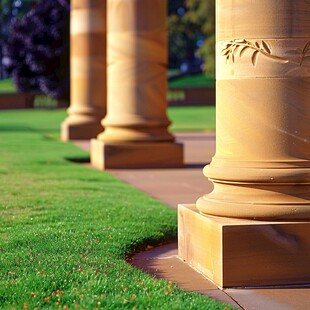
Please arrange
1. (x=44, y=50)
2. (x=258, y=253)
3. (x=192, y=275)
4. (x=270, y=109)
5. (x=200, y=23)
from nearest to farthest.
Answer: (x=258, y=253) < (x=270, y=109) < (x=192, y=275) < (x=44, y=50) < (x=200, y=23)

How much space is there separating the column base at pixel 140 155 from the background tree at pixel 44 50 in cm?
4509

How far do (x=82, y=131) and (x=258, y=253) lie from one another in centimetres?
2256

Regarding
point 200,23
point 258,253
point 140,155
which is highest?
point 200,23

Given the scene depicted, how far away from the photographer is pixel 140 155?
20.5 m

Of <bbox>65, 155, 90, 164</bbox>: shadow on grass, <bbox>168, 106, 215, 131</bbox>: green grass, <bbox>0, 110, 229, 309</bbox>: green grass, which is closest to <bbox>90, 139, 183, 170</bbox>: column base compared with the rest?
<bbox>65, 155, 90, 164</bbox>: shadow on grass

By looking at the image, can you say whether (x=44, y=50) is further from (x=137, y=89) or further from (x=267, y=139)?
(x=267, y=139)

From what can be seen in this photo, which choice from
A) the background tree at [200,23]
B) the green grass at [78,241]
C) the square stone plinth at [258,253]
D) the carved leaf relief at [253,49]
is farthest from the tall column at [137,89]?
the background tree at [200,23]

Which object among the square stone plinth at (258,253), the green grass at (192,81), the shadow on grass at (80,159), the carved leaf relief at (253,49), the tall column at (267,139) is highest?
the carved leaf relief at (253,49)

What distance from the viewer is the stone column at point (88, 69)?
29.0 metres

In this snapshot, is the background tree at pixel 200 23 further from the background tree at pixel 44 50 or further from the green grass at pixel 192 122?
the green grass at pixel 192 122

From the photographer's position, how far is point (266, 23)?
28.4 feet

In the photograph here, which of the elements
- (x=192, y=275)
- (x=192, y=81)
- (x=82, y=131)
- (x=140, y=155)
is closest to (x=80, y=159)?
(x=140, y=155)

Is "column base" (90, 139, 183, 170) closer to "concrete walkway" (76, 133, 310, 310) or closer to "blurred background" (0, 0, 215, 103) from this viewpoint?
"concrete walkway" (76, 133, 310, 310)

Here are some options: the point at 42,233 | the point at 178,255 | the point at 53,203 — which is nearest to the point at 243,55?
the point at 178,255
